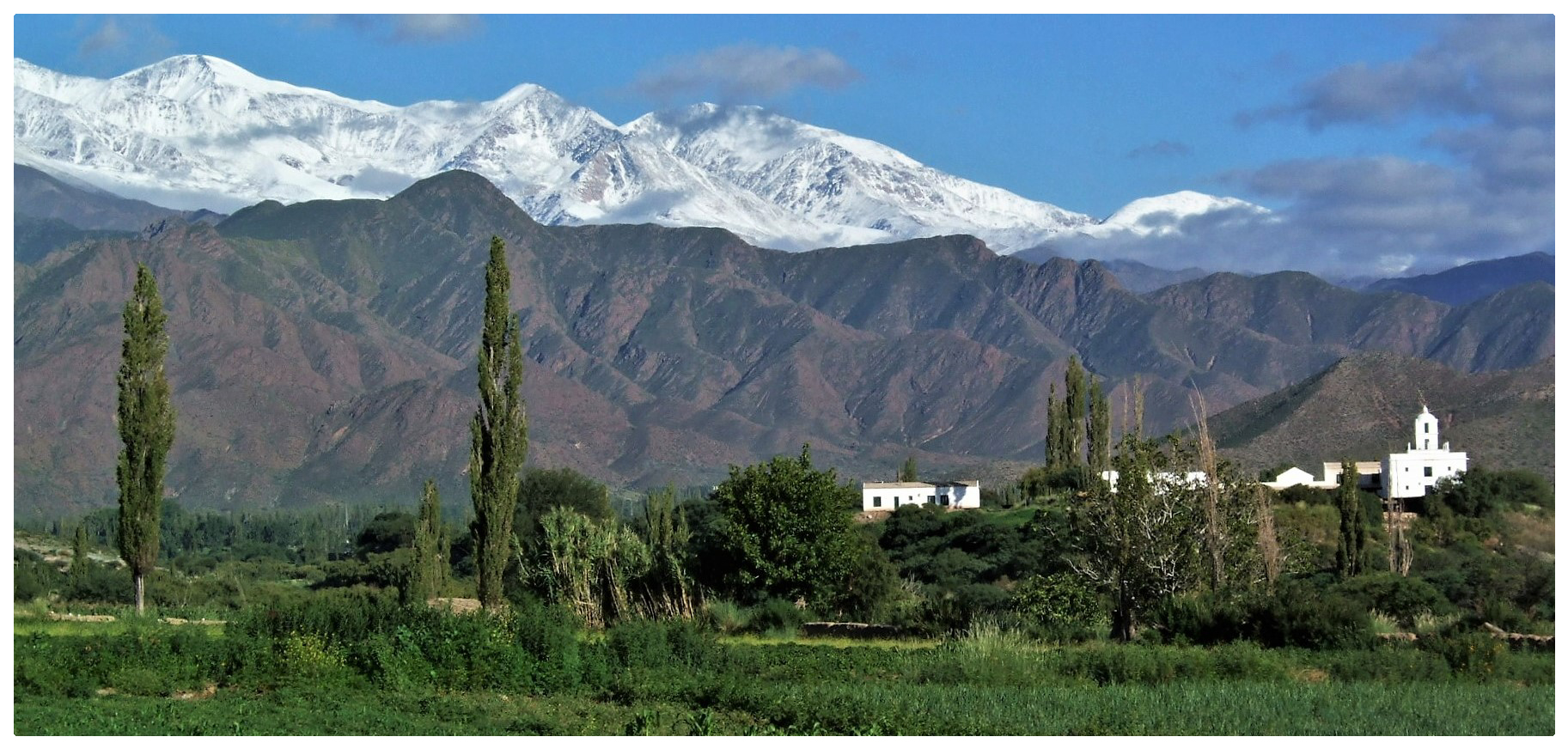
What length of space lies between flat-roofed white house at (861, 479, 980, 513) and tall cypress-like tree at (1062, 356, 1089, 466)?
16.2 ft

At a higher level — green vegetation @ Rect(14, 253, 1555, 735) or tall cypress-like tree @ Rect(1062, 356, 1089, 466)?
tall cypress-like tree @ Rect(1062, 356, 1089, 466)

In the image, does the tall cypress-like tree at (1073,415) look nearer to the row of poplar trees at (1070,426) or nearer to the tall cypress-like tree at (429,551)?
the row of poplar trees at (1070,426)

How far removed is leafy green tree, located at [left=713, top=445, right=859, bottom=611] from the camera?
32.8 meters

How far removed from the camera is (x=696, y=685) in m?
19.4

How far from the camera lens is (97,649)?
20.5m

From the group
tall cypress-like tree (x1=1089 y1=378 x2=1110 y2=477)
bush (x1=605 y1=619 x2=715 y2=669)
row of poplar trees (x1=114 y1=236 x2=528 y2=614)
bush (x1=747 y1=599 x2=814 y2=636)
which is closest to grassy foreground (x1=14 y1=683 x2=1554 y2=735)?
bush (x1=605 y1=619 x2=715 y2=669)

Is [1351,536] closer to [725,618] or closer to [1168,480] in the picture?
[1168,480]

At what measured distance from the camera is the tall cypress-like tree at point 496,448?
33.4 m

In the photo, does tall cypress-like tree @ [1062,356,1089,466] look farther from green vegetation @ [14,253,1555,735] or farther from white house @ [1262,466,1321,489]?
green vegetation @ [14,253,1555,735]

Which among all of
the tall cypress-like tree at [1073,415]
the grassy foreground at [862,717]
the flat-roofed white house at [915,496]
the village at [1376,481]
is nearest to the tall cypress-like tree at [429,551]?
the village at [1376,481]

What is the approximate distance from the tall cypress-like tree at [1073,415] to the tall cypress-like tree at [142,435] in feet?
165

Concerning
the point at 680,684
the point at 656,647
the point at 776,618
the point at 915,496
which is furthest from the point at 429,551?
the point at 915,496

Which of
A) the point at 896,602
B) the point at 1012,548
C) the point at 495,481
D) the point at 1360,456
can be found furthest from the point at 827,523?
the point at 1360,456

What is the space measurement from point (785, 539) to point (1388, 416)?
374 feet
